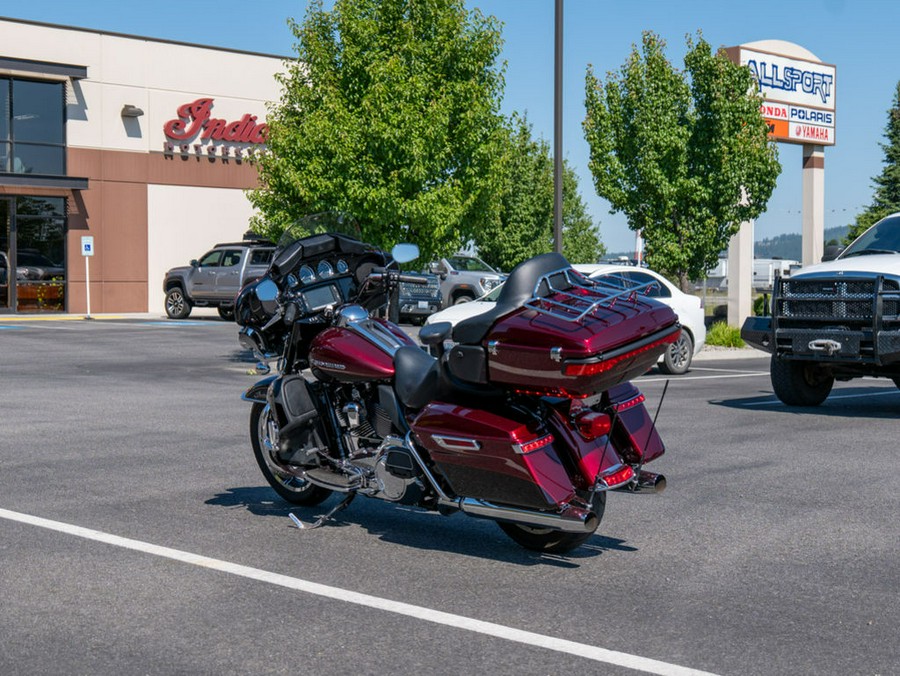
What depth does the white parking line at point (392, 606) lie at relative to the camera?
453 cm

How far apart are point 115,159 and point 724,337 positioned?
64.1ft

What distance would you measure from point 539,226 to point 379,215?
759 inches

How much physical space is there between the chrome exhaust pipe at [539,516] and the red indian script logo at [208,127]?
105 feet

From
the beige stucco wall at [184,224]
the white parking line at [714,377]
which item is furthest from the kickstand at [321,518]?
the beige stucco wall at [184,224]

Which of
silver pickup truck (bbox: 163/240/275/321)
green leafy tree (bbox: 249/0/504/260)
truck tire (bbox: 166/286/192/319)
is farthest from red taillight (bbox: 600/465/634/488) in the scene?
truck tire (bbox: 166/286/192/319)

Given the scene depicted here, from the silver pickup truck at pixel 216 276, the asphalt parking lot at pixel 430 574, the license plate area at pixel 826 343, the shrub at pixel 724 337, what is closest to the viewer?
the asphalt parking lot at pixel 430 574

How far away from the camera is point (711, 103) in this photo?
83.1 ft

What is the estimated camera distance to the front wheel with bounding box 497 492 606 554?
20.0ft

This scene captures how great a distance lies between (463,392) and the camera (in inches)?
236

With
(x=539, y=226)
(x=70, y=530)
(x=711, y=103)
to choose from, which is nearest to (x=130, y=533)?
(x=70, y=530)

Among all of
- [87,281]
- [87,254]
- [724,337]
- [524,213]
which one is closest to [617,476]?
[724,337]

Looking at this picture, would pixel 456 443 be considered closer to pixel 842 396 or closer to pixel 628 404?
pixel 628 404

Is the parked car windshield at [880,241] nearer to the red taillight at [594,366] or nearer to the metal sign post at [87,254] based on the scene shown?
the red taillight at [594,366]

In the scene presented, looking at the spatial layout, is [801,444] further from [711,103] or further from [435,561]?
[711,103]
